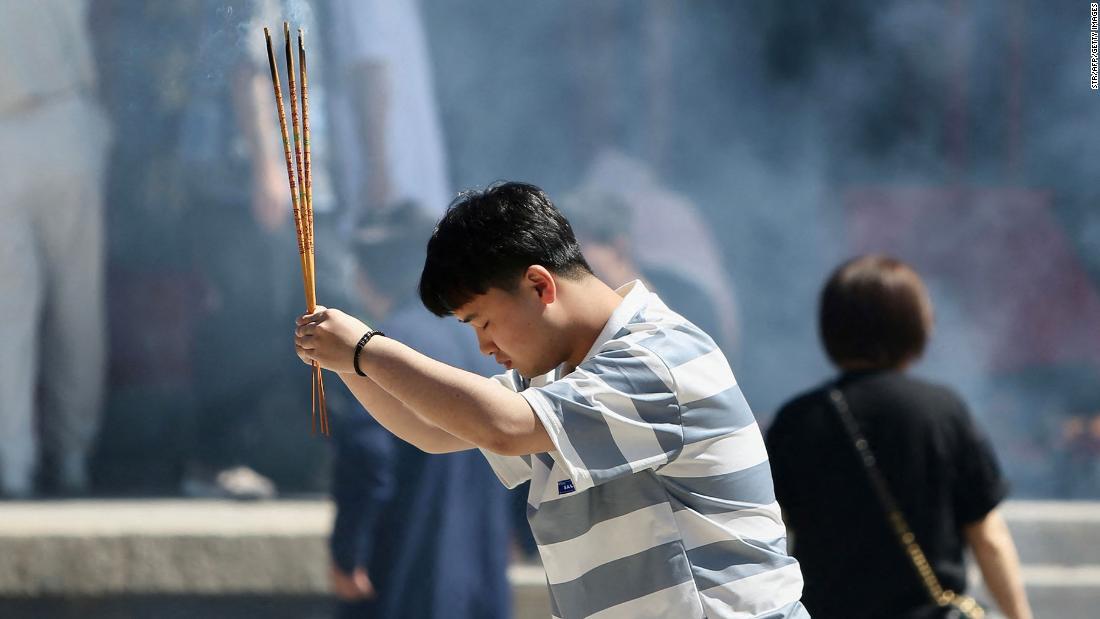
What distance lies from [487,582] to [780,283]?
227cm

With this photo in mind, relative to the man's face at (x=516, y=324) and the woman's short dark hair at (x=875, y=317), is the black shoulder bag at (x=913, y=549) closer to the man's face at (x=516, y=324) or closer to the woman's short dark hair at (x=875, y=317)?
the woman's short dark hair at (x=875, y=317)

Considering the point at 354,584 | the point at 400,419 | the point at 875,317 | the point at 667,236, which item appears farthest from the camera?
the point at 667,236

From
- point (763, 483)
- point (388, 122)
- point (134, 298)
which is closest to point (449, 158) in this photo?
point (388, 122)

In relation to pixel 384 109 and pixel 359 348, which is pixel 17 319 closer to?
pixel 384 109

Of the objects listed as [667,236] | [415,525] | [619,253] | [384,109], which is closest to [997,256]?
[667,236]

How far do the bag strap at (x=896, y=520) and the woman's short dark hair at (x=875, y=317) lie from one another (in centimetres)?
16

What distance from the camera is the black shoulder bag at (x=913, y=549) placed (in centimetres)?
236

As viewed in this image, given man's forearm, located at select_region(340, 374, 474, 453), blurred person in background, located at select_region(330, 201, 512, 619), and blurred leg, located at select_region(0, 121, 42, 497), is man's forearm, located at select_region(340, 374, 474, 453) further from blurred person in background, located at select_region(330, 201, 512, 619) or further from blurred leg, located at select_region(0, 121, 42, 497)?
→ blurred leg, located at select_region(0, 121, 42, 497)

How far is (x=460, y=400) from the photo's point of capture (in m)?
1.50

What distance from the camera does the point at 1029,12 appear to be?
17.8 ft

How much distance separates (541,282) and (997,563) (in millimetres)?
1280

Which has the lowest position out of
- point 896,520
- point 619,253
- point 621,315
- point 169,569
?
point 169,569

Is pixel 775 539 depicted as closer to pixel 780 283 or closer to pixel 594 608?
pixel 594 608

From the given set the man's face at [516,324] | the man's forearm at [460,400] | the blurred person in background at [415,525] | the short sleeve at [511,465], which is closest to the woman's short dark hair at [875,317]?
the short sleeve at [511,465]
